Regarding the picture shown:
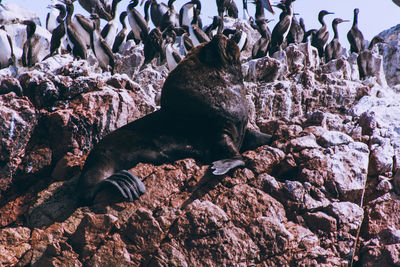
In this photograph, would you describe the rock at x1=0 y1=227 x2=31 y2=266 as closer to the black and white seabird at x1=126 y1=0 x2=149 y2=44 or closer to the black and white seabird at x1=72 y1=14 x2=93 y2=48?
the black and white seabird at x1=72 y1=14 x2=93 y2=48

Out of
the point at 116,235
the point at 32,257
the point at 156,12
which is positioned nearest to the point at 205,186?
the point at 116,235

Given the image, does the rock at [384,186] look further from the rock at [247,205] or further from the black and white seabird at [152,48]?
the black and white seabird at [152,48]

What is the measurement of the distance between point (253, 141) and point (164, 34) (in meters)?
12.8

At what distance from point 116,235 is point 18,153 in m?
2.14

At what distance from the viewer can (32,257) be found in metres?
Answer: 3.71

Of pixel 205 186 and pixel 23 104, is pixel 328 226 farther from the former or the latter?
pixel 23 104

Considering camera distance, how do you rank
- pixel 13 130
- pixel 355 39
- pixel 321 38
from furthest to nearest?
pixel 321 38
pixel 355 39
pixel 13 130

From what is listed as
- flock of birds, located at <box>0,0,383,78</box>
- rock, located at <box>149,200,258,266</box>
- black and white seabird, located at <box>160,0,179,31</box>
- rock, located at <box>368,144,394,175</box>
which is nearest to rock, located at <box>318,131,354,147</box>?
rock, located at <box>368,144,394,175</box>

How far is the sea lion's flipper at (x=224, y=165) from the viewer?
4191 millimetres

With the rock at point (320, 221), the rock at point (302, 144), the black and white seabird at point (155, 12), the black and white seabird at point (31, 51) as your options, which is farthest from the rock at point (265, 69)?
the black and white seabird at point (155, 12)

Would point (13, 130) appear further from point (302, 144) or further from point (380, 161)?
point (380, 161)

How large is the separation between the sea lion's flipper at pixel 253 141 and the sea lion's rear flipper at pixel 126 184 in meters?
1.32

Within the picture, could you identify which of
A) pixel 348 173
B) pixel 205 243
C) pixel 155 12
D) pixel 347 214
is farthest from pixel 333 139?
pixel 155 12

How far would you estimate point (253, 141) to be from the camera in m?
5.10
